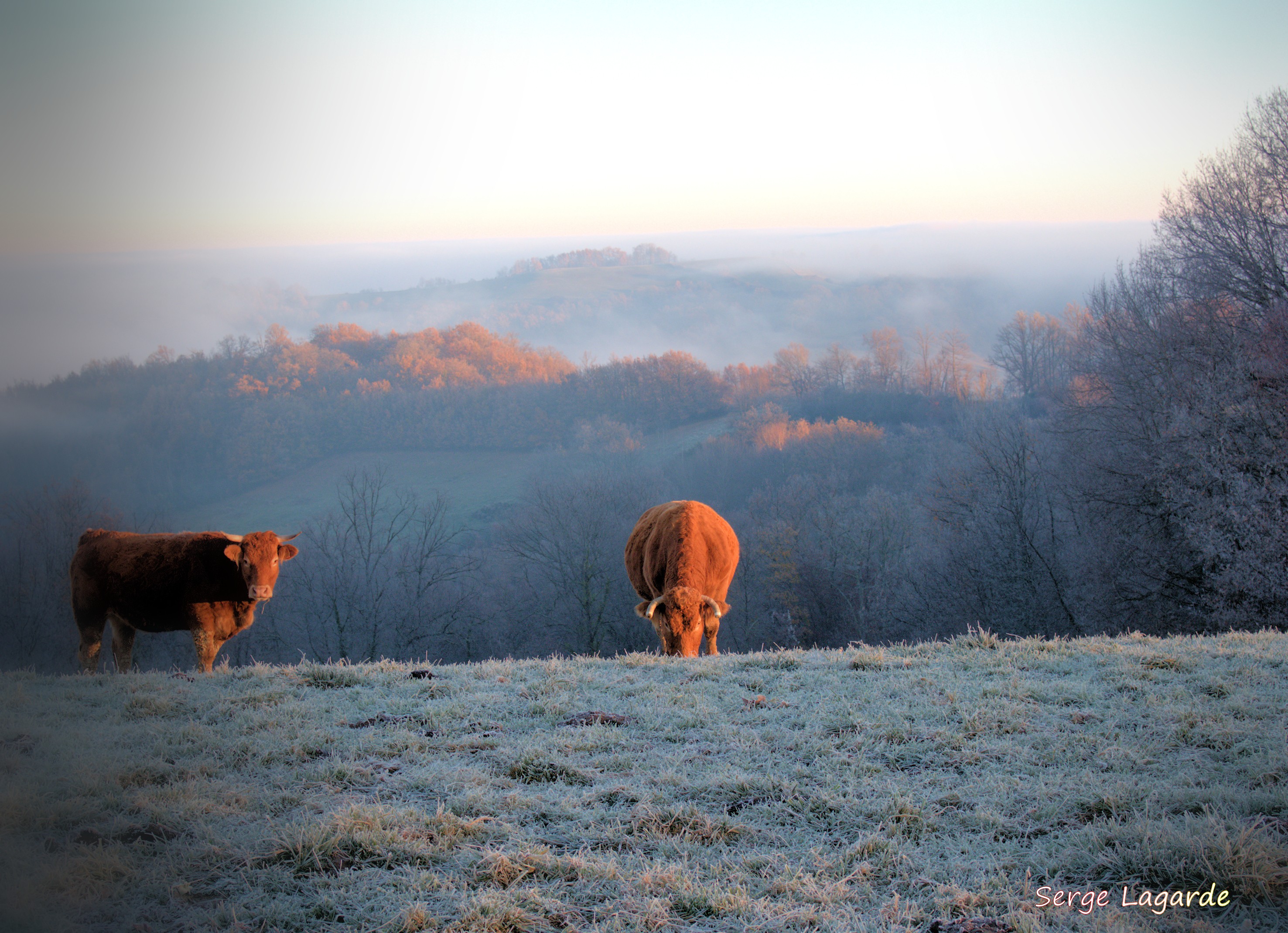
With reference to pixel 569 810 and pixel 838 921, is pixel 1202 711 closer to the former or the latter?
pixel 838 921

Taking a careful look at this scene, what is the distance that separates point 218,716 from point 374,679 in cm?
195

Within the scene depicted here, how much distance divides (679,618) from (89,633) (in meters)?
9.17

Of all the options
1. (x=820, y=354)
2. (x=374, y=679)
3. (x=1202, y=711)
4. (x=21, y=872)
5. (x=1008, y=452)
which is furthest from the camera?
(x=820, y=354)

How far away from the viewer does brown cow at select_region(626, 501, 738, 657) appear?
12.1m

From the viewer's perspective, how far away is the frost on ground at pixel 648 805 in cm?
357

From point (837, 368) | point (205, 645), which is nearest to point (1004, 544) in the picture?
point (205, 645)

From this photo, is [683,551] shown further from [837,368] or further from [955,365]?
[955,365]

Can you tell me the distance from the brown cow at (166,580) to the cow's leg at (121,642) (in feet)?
0.52

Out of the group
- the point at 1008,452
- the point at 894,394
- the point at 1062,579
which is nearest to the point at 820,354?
the point at 894,394

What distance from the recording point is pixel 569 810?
476 centimetres

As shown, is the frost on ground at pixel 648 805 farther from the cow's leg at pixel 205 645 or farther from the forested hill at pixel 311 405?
the cow's leg at pixel 205 645

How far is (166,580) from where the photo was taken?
11.7 meters

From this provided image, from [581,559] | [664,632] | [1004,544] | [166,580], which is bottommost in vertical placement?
[581,559]

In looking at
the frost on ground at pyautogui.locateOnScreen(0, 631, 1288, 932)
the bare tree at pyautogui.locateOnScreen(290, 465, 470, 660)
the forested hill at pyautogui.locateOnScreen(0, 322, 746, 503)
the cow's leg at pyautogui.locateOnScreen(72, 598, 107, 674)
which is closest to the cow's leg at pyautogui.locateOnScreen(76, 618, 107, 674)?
the cow's leg at pyautogui.locateOnScreen(72, 598, 107, 674)
